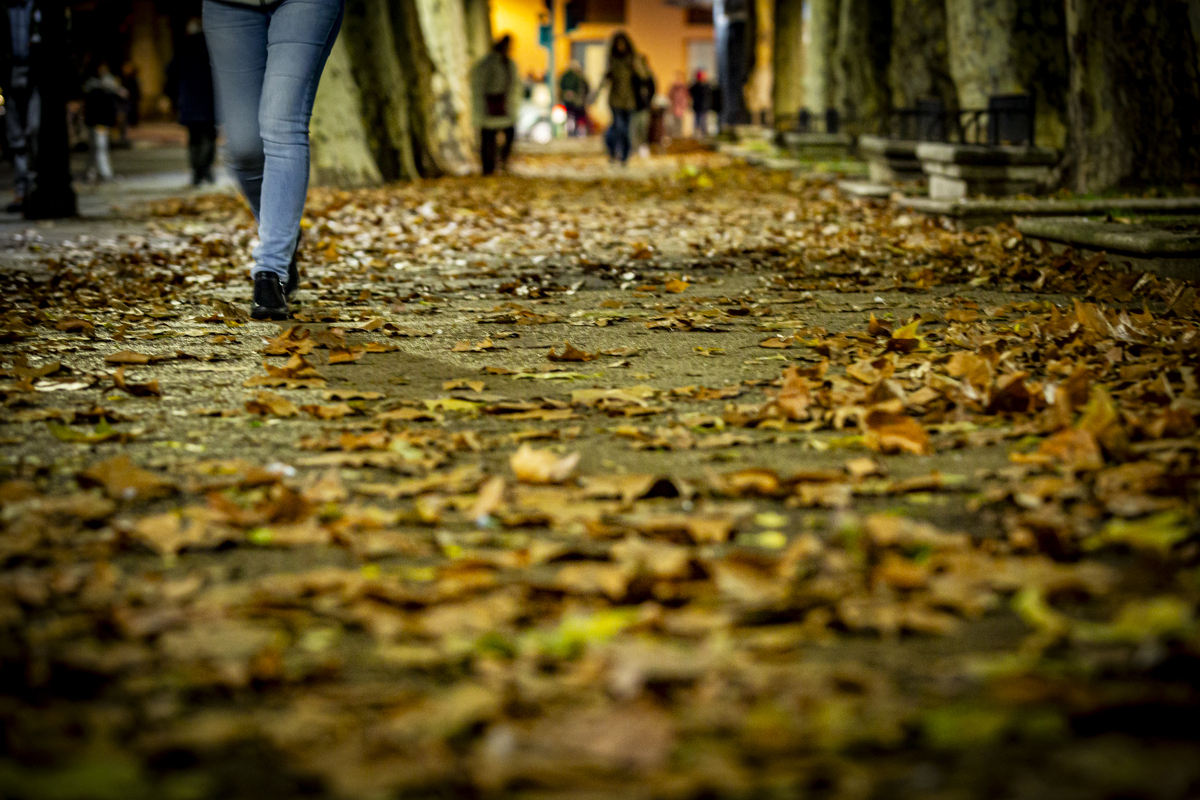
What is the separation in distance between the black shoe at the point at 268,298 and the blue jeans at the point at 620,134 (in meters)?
16.7

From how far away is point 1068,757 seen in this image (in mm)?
1596

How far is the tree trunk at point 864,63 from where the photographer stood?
17.9 m

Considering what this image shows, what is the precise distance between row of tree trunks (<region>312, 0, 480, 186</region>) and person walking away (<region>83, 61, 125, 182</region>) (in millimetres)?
3554

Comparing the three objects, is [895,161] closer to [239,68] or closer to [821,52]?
[821,52]

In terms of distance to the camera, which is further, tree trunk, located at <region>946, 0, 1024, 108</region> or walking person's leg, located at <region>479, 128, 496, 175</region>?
walking person's leg, located at <region>479, 128, 496, 175</region>

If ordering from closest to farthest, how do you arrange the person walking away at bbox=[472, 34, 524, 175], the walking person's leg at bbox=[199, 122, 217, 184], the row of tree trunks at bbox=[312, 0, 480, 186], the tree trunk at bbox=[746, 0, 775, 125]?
the row of tree trunks at bbox=[312, 0, 480, 186], the walking person's leg at bbox=[199, 122, 217, 184], the person walking away at bbox=[472, 34, 524, 175], the tree trunk at bbox=[746, 0, 775, 125]

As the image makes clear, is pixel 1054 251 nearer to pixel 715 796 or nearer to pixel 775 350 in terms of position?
pixel 775 350

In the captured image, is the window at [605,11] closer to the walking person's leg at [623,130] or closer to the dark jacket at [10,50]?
the walking person's leg at [623,130]

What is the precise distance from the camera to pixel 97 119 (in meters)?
16.4

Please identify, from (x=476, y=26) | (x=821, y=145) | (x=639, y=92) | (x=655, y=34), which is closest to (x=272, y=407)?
(x=821, y=145)

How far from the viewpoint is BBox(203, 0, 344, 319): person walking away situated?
4.99 meters

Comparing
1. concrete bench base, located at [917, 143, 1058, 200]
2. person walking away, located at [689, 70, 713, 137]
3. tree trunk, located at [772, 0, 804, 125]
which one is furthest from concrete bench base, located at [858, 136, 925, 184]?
person walking away, located at [689, 70, 713, 137]

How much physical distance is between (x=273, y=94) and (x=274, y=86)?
1.2 inches

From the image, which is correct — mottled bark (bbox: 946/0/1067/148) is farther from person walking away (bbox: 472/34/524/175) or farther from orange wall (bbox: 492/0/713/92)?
orange wall (bbox: 492/0/713/92)
